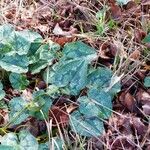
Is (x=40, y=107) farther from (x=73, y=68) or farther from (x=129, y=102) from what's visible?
(x=129, y=102)

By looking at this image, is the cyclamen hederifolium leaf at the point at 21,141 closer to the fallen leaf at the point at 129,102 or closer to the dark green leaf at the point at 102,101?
the dark green leaf at the point at 102,101

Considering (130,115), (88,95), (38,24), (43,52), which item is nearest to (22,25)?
(38,24)

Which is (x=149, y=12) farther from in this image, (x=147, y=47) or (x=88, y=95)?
(x=88, y=95)

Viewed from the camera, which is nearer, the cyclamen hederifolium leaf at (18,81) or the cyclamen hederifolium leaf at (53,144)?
the cyclamen hederifolium leaf at (53,144)

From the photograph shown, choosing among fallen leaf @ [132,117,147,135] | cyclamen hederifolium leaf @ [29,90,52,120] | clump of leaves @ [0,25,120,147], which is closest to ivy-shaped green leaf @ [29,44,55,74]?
clump of leaves @ [0,25,120,147]

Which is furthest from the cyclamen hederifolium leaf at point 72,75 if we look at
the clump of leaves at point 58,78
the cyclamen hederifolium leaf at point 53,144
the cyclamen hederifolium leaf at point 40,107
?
the cyclamen hederifolium leaf at point 53,144

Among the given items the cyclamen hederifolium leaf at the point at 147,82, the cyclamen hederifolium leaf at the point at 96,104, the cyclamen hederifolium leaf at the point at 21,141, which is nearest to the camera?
the cyclamen hederifolium leaf at the point at 21,141

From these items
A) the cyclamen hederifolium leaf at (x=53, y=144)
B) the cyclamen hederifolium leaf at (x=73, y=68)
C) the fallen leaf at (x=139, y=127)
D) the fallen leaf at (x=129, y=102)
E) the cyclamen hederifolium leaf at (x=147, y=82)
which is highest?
the cyclamen hederifolium leaf at (x=73, y=68)
